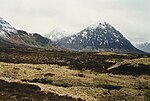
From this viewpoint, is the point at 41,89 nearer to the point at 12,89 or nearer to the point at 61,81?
the point at 12,89

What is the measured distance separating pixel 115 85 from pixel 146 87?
16.1ft

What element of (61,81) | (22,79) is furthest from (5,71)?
(61,81)

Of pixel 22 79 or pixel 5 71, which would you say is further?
pixel 5 71

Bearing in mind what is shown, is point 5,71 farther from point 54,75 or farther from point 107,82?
point 107,82

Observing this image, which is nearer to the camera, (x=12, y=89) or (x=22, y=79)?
(x=12, y=89)

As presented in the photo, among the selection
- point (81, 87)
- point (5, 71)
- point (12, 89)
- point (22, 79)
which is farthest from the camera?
point (5, 71)

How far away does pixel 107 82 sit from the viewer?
55.0m

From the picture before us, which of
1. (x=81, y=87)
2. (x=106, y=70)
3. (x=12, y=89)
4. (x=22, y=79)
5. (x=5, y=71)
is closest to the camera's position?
(x=12, y=89)

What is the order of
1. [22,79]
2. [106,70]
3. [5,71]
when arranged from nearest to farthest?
[22,79] < [5,71] < [106,70]

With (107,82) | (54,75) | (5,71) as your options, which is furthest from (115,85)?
(5,71)

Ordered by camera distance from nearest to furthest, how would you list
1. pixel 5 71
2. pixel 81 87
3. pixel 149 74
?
pixel 81 87 → pixel 5 71 → pixel 149 74

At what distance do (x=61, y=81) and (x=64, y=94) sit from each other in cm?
859

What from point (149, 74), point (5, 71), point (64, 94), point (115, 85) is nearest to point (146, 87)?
point (115, 85)

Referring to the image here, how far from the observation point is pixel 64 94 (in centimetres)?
4569
